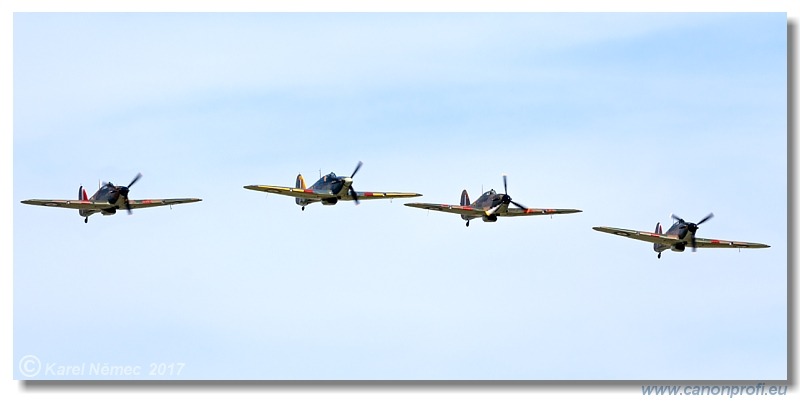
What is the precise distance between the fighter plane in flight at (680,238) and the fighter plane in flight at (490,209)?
3.78 m

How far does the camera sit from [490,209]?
9838cm

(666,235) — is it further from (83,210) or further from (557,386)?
(83,210)

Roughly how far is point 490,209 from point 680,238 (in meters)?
10.8

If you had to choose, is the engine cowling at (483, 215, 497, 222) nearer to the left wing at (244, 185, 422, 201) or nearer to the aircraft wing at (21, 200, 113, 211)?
the left wing at (244, 185, 422, 201)

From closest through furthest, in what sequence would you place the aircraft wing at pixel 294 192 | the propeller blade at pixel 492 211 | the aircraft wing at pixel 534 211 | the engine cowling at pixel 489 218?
1. the aircraft wing at pixel 294 192
2. the propeller blade at pixel 492 211
3. the engine cowling at pixel 489 218
4. the aircraft wing at pixel 534 211

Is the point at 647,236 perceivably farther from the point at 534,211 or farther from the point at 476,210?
the point at 476,210

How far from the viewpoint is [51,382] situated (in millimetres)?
83062

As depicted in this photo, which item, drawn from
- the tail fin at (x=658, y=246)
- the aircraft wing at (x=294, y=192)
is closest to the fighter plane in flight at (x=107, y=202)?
the aircraft wing at (x=294, y=192)

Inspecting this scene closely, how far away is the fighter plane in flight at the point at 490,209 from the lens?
98.2m

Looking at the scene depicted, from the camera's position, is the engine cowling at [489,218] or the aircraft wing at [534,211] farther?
the aircraft wing at [534,211]

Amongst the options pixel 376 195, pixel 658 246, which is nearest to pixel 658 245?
pixel 658 246

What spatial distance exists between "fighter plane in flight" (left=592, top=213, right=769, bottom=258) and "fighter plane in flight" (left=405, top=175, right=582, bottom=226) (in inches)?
149

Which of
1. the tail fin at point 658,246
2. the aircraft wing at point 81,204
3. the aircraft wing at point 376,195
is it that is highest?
the aircraft wing at point 376,195

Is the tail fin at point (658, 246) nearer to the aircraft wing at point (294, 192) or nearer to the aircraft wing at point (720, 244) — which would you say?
the aircraft wing at point (720, 244)
